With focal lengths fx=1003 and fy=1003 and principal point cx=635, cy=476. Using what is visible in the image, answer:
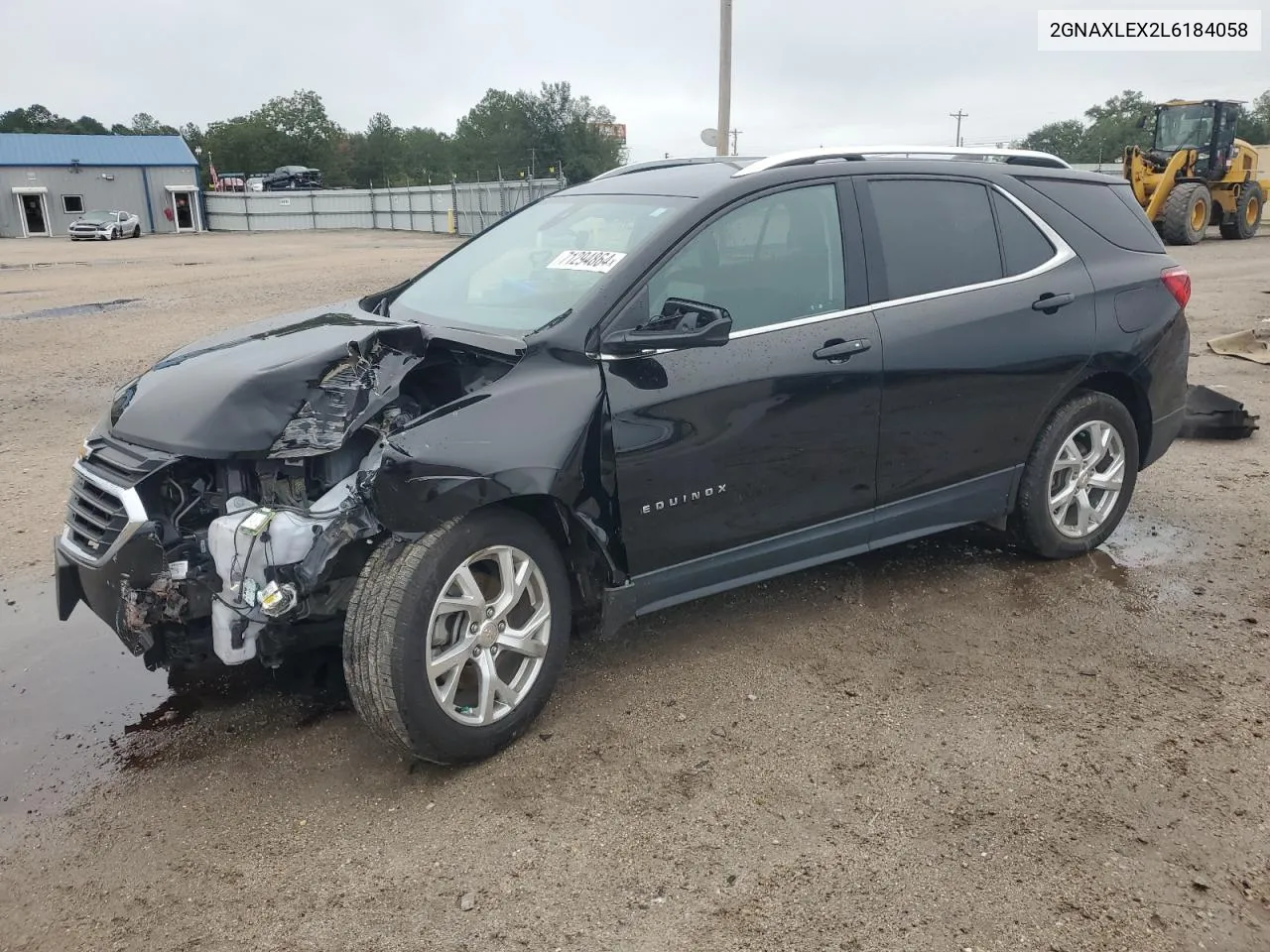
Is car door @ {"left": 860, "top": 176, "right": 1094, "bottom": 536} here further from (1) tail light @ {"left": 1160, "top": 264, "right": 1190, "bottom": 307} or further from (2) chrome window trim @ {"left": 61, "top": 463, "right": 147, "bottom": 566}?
(2) chrome window trim @ {"left": 61, "top": 463, "right": 147, "bottom": 566}

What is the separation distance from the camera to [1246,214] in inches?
958

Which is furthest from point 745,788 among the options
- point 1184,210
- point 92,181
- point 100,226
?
point 92,181

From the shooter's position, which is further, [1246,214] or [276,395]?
[1246,214]

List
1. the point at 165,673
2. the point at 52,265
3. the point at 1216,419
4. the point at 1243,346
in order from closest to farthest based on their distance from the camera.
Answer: the point at 165,673 → the point at 1216,419 → the point at 1243,346 → the point at 52,265

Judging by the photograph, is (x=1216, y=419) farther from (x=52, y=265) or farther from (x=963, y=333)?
(x=52, y=265)

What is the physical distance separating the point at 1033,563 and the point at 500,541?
2918 mm

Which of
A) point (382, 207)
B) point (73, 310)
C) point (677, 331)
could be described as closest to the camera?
point (677, 331)

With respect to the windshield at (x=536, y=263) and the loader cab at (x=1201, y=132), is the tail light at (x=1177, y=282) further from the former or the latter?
the loader cab at (x=1201, y=132)

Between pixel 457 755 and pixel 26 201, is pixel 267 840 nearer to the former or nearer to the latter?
pixel 457 755

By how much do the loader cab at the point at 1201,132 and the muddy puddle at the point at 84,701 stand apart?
23609 millimetres

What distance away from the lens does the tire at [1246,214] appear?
23859 mm

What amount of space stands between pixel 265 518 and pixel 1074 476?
3.61 metres

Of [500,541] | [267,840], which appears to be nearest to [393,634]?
[500,541]

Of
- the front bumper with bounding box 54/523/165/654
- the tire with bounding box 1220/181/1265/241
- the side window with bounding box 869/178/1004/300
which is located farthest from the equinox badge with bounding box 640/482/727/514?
the tire with bounding box 1220/181/1265/241
